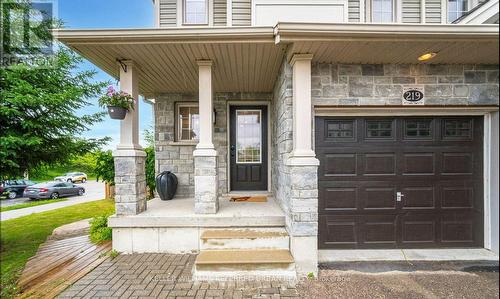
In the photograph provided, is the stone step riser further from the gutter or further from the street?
the street

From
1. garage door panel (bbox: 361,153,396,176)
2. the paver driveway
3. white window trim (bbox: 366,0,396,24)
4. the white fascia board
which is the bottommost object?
the paver driveway

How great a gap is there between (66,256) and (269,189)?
3674 mm

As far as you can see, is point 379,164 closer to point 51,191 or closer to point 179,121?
point 179,121

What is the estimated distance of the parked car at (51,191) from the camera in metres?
11.3

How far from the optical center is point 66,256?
348cm

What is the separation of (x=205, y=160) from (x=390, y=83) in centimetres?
279

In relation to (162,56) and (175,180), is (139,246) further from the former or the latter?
(162,56)

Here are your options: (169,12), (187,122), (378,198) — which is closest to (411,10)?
(378,198)

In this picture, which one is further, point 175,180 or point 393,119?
point 175,180

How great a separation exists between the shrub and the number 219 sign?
512 centimetres

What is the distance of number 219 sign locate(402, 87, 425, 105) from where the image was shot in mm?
3217

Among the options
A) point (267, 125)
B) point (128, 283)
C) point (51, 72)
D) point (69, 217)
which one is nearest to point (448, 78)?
point (267, 125)

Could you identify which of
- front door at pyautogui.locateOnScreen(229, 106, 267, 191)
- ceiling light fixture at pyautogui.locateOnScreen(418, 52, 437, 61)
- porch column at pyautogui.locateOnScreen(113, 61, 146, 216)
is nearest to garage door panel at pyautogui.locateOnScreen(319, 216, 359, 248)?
front door at pyautogui.locateOnScreen(229, 106, 267, 191)

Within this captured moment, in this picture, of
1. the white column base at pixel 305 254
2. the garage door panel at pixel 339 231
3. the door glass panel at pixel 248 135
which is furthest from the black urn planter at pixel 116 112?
the garage door panel at pixel 339 231
